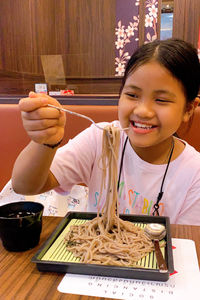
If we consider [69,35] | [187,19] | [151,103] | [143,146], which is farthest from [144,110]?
[69,35]

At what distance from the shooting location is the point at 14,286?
1.95ft

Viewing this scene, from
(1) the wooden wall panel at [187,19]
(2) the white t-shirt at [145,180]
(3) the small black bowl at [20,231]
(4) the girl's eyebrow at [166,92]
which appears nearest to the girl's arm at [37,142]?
(2) the white t-shirt at [145,180]

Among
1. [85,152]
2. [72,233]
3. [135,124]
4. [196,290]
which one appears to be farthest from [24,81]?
[196,290]

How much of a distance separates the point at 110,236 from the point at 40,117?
39 cm

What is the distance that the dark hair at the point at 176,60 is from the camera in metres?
1.00

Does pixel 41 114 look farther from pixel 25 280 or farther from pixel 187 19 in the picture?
pixel 187 19

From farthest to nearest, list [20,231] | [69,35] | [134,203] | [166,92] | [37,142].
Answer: [69,35] < [134,203] < [166,92] < [37,142] < [20,231]

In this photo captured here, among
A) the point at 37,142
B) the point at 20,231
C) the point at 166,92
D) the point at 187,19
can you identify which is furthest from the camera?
the point at 187,19

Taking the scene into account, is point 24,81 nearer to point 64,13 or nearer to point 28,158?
point 64,13

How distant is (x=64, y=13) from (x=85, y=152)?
12.7 ft

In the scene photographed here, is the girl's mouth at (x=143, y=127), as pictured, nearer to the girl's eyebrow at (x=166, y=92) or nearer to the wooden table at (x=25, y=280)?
the girl's eyebrow at (x=166, y=92)

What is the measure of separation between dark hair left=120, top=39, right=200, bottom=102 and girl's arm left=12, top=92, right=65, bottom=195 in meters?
0.40

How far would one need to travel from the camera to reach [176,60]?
100cm

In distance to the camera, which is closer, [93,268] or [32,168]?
Answer: [93,268]
